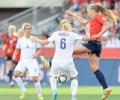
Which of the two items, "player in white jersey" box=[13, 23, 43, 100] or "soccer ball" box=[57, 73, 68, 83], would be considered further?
"player in white jersey" box=[13, 23, 43, 100]

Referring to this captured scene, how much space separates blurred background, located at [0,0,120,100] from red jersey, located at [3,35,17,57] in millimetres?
217

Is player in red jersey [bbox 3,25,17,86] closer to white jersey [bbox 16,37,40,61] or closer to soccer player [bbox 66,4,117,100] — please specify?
white jersey [bbox 16,37,40,61]

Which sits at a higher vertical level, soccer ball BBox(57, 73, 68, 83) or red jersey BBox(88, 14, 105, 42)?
red jersey BBox(88, 14, 105, 42)

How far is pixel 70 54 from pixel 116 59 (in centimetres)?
854

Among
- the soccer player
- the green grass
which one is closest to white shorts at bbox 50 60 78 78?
the soccer player

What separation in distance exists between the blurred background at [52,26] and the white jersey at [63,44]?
7.51 m

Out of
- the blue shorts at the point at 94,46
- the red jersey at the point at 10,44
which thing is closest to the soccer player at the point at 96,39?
the blue shorts at the point at 94,46

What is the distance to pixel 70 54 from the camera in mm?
17844

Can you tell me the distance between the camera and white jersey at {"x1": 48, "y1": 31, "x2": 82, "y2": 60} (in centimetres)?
1775

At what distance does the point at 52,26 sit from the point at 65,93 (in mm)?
10749

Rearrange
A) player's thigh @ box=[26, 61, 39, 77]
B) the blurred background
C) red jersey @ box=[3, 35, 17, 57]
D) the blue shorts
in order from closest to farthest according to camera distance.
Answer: the blue shorts < player's thigh @ box=[26, 61, 39, 77] < the blurred background < red jersey @ box=[3, 35, 17, 57]

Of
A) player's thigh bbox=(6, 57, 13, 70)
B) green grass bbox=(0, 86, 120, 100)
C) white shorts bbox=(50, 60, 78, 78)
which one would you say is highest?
white shorts bbox=(50, 60, 78, 78)

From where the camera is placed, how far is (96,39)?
18.6m

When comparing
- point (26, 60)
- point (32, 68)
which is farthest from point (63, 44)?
point (26, 60)
